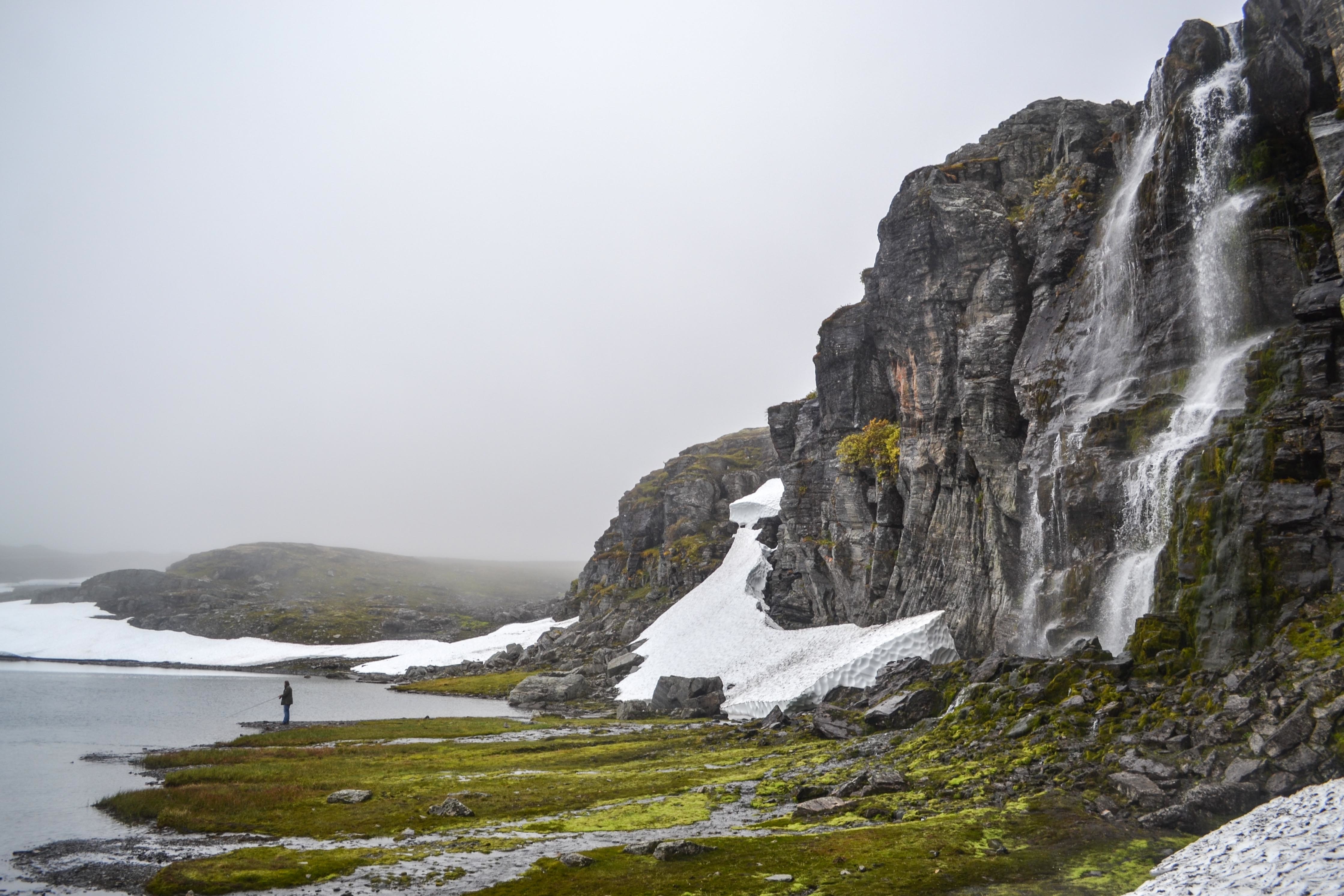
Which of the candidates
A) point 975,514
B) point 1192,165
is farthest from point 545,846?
point 1192,165

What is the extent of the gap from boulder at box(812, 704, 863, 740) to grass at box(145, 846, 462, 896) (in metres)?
23.6

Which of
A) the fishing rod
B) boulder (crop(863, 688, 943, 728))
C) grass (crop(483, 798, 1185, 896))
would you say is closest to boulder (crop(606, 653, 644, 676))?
the fishing rod

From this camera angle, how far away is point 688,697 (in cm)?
6259

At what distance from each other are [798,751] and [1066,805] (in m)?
17.3

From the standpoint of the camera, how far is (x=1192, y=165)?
127ft

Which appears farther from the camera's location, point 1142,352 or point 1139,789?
point 1142,352

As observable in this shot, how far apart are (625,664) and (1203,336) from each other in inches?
2469

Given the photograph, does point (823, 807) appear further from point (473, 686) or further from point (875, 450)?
point (473, 686)

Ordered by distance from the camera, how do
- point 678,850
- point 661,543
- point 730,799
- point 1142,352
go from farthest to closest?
point 661,543 → point 1142,352 → point 730,799 → point 678,850

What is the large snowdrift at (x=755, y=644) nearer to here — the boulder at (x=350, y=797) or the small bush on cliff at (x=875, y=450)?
the small bush on cliff at (x=875, y=450)

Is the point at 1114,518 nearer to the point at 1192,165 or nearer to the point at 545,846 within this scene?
the point at 1192,165

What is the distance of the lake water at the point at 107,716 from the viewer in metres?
29.5

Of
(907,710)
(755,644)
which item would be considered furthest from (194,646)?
(907,710)

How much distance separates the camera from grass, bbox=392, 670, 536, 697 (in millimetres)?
87812
